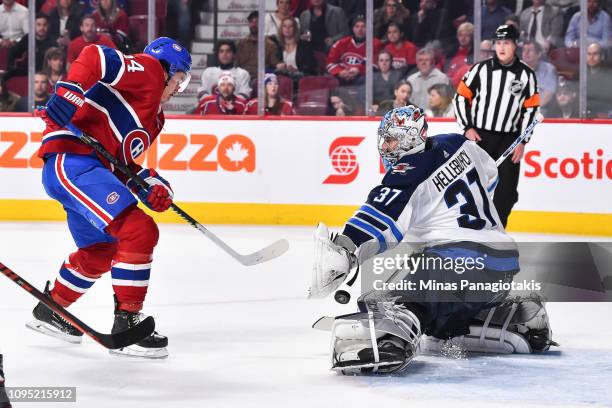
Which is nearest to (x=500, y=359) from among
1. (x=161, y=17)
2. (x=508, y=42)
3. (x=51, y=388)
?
(x=51, y=388)

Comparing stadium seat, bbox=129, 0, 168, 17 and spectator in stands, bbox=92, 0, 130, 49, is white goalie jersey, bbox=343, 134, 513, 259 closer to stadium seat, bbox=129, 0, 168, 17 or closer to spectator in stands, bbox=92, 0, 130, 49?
stadium seat, bbox=129, 0, 168, 17

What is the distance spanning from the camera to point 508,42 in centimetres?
632

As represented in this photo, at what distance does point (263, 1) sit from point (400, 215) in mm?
4650

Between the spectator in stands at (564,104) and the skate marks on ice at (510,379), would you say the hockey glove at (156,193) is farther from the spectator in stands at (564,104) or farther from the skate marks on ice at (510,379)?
the spectator in stands at (564,104)

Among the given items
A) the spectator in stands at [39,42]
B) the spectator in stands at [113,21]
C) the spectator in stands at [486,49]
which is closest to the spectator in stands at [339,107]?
the spectator in stands at [486,49]

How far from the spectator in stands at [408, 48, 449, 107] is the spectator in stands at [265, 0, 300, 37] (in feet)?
2.86

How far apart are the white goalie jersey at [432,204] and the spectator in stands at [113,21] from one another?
4735mm

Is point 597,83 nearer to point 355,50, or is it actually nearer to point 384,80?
point 384,80

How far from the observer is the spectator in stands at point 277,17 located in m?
8.14

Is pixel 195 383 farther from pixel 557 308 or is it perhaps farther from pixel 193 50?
pixel 193 50

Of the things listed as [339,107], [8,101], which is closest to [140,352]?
[339,107]

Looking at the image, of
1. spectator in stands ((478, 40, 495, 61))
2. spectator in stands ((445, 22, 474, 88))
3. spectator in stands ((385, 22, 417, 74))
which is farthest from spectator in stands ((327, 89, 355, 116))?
spectator in stands ((478, 40, 495, 61))

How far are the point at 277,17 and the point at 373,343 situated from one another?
486cm

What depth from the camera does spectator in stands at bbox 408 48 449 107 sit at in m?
7.95
